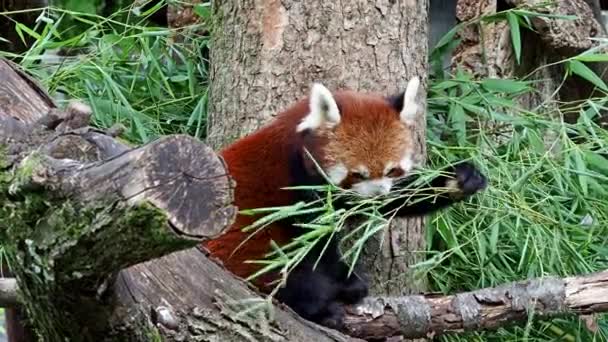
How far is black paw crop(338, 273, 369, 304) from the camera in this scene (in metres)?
2.72

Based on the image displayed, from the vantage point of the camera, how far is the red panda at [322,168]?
2.72 meters

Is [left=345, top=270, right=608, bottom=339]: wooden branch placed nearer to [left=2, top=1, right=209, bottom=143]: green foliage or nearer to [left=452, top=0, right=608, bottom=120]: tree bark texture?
[left=2, top=1, right=209, bottom=143]: green foliage

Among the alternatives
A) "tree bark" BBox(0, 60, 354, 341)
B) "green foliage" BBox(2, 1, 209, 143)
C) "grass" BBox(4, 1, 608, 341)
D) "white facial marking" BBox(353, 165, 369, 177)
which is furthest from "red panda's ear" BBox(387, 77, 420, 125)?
"green foliage" BBox(2, 1, 209, 143)

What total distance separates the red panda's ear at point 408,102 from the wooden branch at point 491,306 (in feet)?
1.77

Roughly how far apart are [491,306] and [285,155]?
701mm

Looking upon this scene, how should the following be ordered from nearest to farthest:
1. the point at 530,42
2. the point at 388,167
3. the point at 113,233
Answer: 1. the point at 113,233
2. the point at 388,167
3. the point at 530,42

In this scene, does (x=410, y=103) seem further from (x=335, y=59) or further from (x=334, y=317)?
(x=334, y=317)

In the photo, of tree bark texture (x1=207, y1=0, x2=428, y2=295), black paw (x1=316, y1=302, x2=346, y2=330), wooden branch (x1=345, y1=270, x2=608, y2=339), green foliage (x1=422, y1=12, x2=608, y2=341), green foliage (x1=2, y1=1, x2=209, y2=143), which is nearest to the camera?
wooden branch (x1=345, y1=270, x2=608, y2=339)

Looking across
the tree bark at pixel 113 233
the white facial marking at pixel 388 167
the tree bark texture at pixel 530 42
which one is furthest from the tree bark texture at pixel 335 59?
the tree bark at pixel 113 233

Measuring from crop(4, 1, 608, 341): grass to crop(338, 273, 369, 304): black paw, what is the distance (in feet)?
0.33

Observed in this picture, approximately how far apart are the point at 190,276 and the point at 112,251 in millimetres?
409

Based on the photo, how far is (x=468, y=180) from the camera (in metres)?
2.84

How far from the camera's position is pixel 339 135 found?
2.77 meters

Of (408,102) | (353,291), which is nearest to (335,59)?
(408,102)
